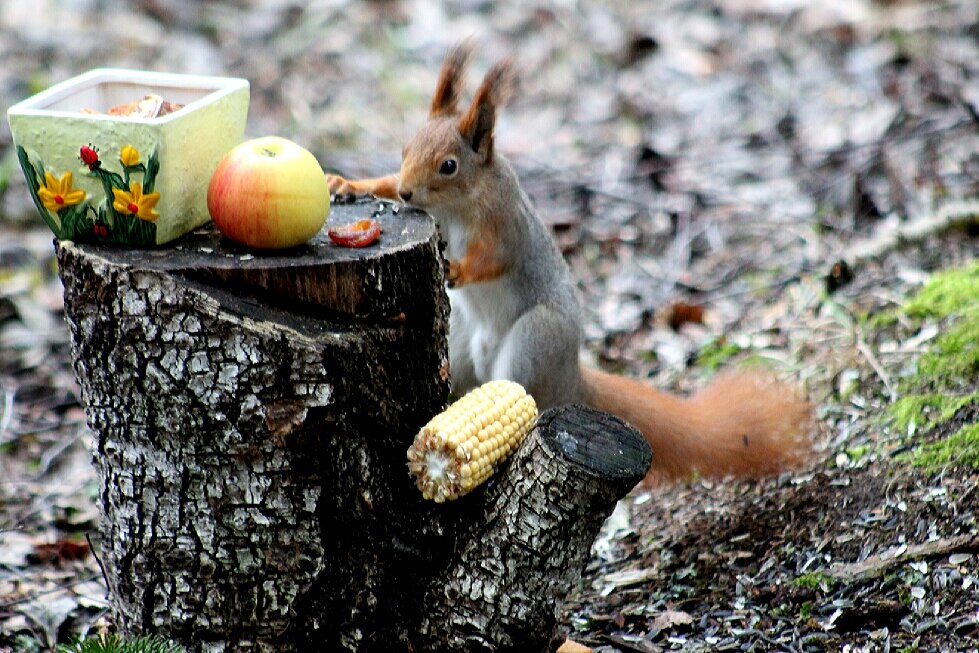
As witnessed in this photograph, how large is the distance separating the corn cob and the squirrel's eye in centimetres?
88

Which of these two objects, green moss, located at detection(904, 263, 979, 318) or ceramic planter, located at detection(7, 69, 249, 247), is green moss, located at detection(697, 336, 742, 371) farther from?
ceramic planter, located at detection(7, 69, 249, 247)

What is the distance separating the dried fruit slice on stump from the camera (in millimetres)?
2492

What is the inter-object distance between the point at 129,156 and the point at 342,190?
82 cm

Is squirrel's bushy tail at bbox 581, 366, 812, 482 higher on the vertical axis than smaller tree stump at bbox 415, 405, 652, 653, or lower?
lower

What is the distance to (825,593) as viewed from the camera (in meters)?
2.82

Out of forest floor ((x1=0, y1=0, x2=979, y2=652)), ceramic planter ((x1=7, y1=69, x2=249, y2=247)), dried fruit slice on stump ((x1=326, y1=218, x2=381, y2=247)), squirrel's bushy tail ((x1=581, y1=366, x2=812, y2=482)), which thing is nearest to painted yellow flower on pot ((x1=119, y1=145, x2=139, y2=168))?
ceramic planter ((x1=7, y1=69, x2=249, y2=247))

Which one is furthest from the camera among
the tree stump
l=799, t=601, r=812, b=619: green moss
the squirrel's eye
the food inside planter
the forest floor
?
the squirrel's eye

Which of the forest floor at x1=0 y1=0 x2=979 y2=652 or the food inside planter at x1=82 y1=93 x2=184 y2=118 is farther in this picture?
the forest floor at x1=0 y1=0 x2=979 y2=652

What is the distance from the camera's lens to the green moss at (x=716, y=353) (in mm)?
4441

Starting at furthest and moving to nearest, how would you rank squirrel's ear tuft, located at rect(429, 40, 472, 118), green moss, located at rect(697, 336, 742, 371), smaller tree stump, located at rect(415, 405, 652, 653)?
green moss, located at rect(697, 336, 742, 371), squirrel's ear tuft, located at rect(429, 40, 472, 118), smaller tree stump, located at rect(415, 405, 652, 653)

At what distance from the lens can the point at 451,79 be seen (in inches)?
128

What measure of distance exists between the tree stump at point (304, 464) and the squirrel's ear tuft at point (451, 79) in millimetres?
755

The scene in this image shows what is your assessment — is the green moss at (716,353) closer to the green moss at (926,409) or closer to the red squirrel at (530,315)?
the red squirrel at (530,315)

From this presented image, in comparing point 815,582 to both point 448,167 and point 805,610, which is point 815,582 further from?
point 448,167
